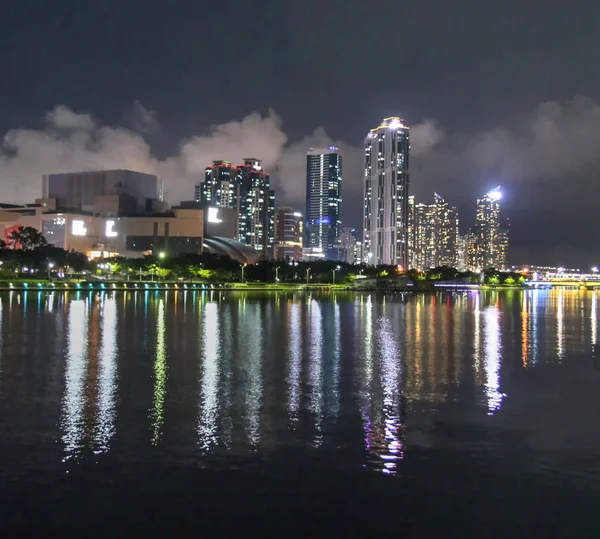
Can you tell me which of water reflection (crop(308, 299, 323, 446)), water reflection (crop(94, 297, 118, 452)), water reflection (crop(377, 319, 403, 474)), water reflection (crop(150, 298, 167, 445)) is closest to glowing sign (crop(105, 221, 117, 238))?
water reflection (crop(308, 299, 323, 446))

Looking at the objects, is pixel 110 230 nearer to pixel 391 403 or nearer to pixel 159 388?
pixel 159 388

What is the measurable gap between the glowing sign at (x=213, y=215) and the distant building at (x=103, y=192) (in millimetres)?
13012

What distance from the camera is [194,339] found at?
23.7 metres

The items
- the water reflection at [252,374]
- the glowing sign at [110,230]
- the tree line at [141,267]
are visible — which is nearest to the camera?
the water reflection at [252,374]

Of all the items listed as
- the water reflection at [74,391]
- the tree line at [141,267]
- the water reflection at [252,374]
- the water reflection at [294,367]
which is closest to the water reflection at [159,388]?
the water reflection at [74,391]

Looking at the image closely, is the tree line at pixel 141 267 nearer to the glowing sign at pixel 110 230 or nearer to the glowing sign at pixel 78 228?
the glowing sign at pixel 78 228

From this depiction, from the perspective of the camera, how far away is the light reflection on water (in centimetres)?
1039

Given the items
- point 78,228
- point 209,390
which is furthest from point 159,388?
point 78,228

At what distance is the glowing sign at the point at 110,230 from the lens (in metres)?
159

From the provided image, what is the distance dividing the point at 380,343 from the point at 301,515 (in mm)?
16897

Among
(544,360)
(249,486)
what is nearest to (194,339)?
(544,360)

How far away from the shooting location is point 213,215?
175m

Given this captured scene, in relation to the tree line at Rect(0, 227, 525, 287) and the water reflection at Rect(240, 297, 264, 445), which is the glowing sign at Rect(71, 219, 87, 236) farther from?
the water reflection at Rect(240, 297, 264, 445)

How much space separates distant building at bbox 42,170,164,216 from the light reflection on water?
13654 cm
